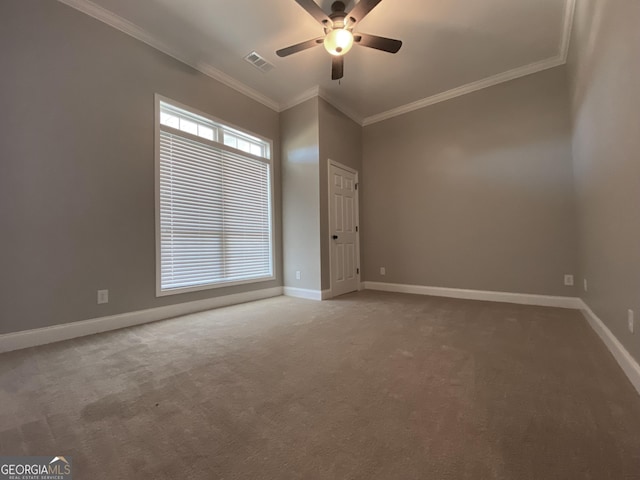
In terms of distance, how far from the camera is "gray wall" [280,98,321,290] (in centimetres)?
394

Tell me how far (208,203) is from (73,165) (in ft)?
4.35

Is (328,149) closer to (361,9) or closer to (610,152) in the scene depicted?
(361,9)

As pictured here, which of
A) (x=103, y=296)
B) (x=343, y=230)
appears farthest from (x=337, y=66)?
(x=103, y=296)

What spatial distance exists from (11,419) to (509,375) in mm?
2599

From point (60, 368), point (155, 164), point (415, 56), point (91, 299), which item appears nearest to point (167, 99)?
point (155, 164)

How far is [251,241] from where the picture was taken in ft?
13.0

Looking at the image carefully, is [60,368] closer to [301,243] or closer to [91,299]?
[91,299]

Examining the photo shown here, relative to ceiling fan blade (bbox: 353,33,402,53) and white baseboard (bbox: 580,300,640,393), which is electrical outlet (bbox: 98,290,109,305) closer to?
ceiling fan blade (bbox: 353,33,402,53)

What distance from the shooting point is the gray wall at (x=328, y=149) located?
3959 mm

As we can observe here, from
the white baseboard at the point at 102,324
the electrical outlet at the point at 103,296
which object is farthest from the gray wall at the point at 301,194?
the electrical outlet at the point at 103,296

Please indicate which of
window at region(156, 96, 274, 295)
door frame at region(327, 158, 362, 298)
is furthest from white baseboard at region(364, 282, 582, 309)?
window at region(156, 96, 274, 295)

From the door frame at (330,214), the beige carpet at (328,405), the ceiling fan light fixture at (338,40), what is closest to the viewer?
the beige carpet at (328,405)

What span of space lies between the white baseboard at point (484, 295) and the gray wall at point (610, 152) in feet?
1.76

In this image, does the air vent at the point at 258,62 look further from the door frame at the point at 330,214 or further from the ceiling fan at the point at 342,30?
the door frame at the point at 330,214
